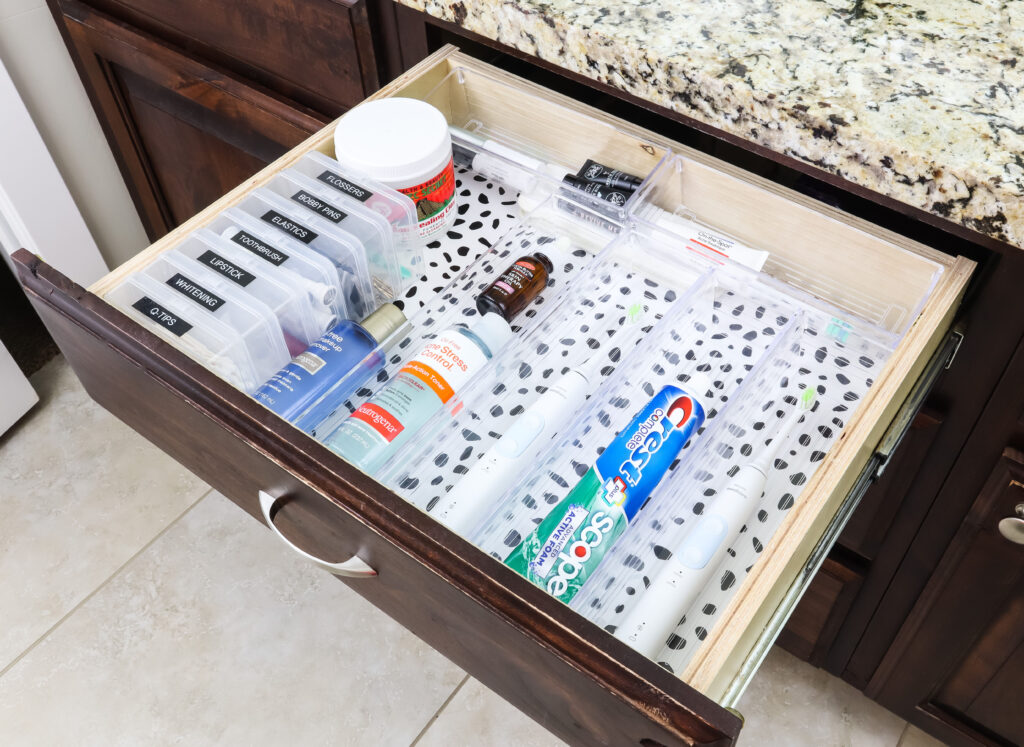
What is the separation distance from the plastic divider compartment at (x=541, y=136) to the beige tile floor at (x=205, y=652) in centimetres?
78

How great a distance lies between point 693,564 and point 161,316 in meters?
0.39

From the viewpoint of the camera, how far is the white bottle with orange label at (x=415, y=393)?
0.59 m

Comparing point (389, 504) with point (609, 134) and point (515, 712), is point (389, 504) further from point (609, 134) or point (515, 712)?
point (515, 712)

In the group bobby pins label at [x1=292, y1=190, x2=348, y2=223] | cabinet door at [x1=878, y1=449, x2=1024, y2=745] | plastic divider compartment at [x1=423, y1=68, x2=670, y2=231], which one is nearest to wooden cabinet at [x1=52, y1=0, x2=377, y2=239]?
plastic divider compartment at [x1=423, y1=68, x2=670, y2=231]

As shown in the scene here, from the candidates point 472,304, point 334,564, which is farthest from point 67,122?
point 334,564

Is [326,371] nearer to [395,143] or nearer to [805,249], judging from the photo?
[395,143]

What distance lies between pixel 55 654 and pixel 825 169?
1216mm

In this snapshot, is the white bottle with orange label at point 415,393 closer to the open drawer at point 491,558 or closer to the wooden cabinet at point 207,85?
the open drawer at point 491,558

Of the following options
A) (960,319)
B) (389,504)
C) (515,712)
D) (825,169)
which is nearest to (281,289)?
(389,504)

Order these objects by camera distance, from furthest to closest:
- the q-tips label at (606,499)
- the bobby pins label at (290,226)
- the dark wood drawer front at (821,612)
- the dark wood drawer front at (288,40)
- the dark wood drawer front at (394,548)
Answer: the dark wood drawer front at (821,612) < the dark wood drawer front at (288,40) < the bobby pins label at (290,226) < the q-tips label at (606,499) < the dark wood drawer front at (394,548)

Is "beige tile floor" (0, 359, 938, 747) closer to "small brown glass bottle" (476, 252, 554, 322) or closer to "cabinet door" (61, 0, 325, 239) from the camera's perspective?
"cabinet door" (61, 0, 325, 239)

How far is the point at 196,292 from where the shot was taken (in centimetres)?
61

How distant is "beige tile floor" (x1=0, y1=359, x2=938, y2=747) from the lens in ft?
3.88

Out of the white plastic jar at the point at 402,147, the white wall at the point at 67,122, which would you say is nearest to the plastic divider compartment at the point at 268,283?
the white plastic jar at the point at 402,147
